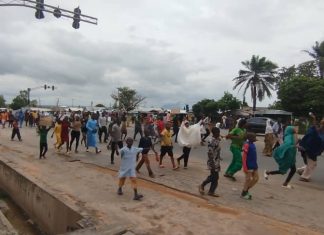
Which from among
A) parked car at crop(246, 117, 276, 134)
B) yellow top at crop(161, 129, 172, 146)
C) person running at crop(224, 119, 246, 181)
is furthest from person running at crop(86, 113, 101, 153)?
parked car at crop(246, 117, 276, 134)

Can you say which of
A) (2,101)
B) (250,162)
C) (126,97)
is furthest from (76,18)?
(2,101)

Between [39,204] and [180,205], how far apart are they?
428 cm

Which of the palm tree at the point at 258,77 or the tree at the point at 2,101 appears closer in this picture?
the palm tree at the point at 258,77

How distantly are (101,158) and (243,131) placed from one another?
258 inches

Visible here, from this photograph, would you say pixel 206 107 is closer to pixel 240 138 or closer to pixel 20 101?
pixel 240 138

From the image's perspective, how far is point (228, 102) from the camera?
57.5 meters

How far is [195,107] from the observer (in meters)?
59.6

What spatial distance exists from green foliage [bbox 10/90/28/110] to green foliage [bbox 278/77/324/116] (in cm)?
7750

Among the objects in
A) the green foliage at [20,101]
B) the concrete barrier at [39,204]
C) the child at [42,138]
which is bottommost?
the concrete barrier at [39,204]

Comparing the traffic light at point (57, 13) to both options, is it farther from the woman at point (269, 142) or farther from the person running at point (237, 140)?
the person running at point (237, 140)

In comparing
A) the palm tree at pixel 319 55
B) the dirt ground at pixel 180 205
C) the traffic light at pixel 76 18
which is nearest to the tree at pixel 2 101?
the palm tree at pixel 319 55

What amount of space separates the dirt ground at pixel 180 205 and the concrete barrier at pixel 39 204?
0.63 feet

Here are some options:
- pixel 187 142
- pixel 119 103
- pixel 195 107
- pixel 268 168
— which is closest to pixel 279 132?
pixel 268 168

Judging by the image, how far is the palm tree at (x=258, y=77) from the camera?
58.3 meters
